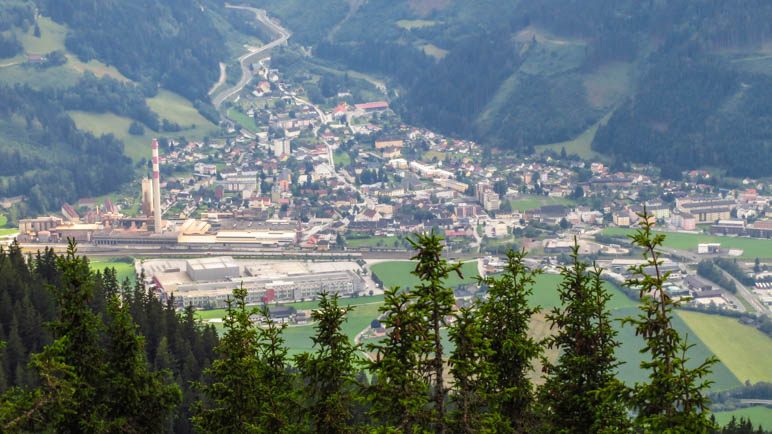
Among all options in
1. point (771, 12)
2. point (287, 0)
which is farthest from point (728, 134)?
point (287, 0)

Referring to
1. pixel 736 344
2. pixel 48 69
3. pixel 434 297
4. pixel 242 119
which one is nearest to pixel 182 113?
pixel 242 119

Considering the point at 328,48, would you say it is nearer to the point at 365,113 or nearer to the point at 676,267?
the point at 365,113

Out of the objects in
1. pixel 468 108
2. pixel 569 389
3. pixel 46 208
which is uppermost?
pixel 468 108

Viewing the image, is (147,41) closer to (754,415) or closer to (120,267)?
(120,267)

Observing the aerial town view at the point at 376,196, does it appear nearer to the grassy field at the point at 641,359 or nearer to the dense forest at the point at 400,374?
the dense forest at the point at 400,374

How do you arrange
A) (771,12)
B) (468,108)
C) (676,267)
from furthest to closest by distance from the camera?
1. (468,108)
2. (771,12)
3. (676,267)

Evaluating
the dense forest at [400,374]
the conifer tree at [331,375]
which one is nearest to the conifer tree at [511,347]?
the dense forest at [400,374]

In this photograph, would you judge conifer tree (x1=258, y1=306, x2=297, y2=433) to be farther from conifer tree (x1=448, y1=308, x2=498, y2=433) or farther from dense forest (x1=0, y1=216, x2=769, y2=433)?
conifer tree (x1=448, y1=308, x2=498, y2=433)

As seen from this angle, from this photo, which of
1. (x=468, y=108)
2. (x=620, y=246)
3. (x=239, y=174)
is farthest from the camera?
(x=468, y=108)
